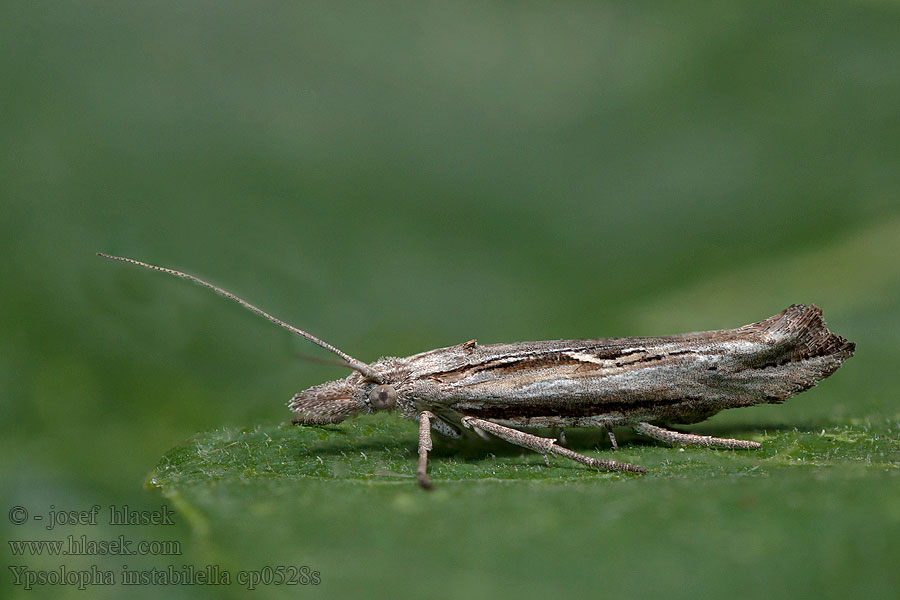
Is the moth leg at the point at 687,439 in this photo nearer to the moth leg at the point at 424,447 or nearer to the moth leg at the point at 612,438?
the moth leg at the point at 612,438

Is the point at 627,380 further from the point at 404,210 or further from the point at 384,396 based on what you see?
the point at 404,210

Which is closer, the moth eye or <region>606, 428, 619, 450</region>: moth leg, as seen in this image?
<region>606, 428, 619, 450</region>: moth leg

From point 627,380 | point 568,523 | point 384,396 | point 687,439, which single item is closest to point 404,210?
point 384,396

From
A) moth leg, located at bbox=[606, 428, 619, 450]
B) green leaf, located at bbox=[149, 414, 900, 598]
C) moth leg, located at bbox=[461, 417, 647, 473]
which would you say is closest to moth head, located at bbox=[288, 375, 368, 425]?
moth leg, located at bbox=[461, 417, 647, 473]

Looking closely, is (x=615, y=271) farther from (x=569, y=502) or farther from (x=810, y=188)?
(x=569, y=502)

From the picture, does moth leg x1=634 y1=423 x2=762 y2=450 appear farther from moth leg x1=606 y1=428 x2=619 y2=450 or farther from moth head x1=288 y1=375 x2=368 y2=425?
moth head x1=288 y1=375 x2=368 y2=425

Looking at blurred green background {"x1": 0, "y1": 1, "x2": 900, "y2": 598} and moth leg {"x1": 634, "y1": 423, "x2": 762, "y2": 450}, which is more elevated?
blurred green background {"x1": 0, "y1": 1, "x2": 900, "y2": 598}

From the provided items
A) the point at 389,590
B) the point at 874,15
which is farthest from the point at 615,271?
the point at 389,590
